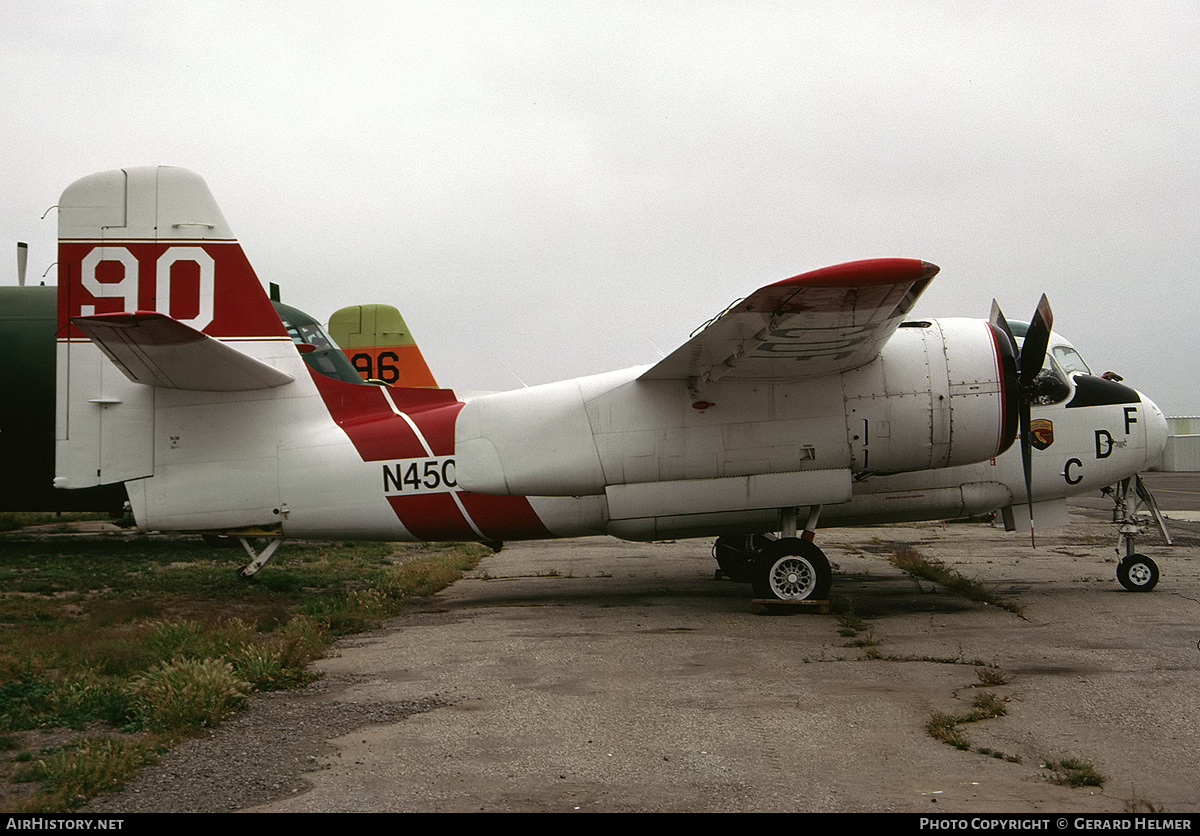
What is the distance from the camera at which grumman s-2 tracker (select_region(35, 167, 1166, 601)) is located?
9.99 metres

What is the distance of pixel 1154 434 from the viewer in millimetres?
11352

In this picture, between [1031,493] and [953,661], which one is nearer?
[953,661]

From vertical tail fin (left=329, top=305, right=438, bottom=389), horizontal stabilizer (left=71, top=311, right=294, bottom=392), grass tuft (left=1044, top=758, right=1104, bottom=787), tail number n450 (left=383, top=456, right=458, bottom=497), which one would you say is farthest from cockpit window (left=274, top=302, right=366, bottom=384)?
grass tuft (left=1044, top=758, right=1104, bottom=787)

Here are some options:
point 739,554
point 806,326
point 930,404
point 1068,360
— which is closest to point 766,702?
point 806,326

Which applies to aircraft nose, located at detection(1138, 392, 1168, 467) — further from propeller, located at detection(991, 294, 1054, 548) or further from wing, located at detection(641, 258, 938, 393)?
wing, located at detection(641, 258, 938, 393)

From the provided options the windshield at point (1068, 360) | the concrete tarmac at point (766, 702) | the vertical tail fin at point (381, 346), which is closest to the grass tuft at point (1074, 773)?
the concrete tarmac at point (766, 702)

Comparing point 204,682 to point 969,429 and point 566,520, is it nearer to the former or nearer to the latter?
point 566,520

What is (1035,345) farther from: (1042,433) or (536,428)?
(536,428)

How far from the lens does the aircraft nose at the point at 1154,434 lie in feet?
37.1

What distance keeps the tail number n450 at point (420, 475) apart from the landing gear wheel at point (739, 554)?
4.27 meters

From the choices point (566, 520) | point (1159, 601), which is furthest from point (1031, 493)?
point (566, 520)

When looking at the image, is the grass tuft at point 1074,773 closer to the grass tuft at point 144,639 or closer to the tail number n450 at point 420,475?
the grass tuft at point 144,639

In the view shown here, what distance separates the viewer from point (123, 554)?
15.7 meters
